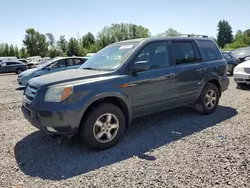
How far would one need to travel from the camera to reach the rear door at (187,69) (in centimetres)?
512

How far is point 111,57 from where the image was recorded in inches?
189

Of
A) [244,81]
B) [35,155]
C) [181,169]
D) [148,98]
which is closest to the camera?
[181,169]

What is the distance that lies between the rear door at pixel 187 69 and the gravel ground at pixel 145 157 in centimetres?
66

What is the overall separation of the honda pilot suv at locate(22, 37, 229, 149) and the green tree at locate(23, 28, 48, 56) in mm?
62280

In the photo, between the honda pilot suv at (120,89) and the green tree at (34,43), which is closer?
the honda pilot suv at (120,89)

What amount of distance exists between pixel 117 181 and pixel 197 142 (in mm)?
1793

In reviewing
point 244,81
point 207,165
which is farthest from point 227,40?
point 207,165

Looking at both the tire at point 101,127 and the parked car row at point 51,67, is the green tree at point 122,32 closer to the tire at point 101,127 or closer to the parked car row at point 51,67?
the parked car row at point 51,67

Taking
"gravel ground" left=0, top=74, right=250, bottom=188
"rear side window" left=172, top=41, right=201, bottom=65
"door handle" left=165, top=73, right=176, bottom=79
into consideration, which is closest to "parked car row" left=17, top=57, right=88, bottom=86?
"gravel ground" left=0, top=74, right=250, bottom=188

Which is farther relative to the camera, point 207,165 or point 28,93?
point 28,93

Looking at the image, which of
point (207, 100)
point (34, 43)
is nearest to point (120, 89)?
point (207, 100)

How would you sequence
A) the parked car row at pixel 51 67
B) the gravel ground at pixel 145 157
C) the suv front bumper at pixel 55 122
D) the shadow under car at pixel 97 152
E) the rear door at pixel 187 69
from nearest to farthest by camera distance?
the gravel ground at pixel 145 157 → the shadow under car at pixel 97 152 → the suv front bumper at pixel 55 122 → the rear door at pixel 187 69 → the parked car row at pixel 51 67

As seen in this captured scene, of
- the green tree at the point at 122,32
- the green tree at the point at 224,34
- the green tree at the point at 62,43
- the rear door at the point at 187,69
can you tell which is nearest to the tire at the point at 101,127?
the rear door at the point at 187,69

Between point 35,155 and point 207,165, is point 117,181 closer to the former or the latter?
point 207,165
